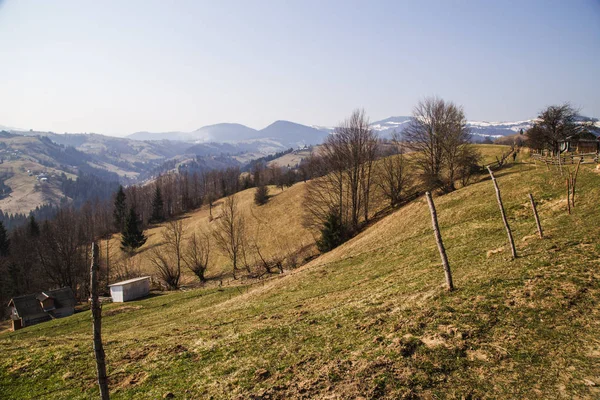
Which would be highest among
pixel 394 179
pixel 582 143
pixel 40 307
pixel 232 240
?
pixel 582 143

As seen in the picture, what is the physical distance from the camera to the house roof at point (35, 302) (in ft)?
161

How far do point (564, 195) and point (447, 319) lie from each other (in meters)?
22.9

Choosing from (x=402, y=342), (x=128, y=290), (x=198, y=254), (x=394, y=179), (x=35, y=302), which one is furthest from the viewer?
(x=198, y=254)

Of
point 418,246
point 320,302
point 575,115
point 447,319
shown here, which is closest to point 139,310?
point 320,302

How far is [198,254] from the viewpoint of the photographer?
6469 centimetres

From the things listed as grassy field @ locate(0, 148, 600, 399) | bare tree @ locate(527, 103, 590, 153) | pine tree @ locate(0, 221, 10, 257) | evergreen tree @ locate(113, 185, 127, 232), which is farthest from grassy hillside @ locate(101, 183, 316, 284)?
bare tree @ locate(527, 103, 590, 153)

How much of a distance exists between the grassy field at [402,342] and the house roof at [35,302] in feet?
132

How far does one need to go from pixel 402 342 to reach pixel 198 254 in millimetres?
60546

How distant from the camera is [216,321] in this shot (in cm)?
1933

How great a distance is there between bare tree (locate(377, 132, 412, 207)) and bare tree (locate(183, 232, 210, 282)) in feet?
112

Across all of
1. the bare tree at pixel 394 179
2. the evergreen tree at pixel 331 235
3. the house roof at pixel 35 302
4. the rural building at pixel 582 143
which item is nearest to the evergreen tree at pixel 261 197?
the bare tree at pixel 394 179

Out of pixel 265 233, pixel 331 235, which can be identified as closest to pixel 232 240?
pixel 265 233

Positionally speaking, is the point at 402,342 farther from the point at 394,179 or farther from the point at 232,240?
the point at 232,240

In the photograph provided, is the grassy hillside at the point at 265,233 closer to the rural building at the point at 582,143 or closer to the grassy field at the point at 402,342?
the grassy field at the point at 402,342
